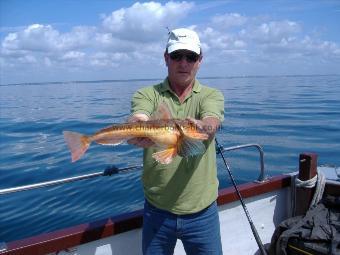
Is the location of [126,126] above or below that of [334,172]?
above

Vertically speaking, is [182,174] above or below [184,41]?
below

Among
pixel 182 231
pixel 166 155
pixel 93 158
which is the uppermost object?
pixel 166 155

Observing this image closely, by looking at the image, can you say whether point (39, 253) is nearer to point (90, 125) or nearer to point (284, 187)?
point (284, 187)

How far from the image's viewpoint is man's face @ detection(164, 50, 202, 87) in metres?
3.22

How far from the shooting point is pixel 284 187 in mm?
5156

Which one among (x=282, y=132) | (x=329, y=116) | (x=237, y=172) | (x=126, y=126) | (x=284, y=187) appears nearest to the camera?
(x=126, y=126)

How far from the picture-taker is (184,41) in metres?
3.22

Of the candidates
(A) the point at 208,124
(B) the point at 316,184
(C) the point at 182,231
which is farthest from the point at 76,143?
(B) the point at 316,184

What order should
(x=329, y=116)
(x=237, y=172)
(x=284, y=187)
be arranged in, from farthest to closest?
1. (x=329, y=116)
2. (x=237, y=172)
3. (x=284, y=187)

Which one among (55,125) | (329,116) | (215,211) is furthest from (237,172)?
(329,116)

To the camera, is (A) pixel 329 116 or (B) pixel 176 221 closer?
(B) pixel 176 221

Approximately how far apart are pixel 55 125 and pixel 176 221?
56.9ft

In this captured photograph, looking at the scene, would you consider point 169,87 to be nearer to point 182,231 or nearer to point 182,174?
point 182,174

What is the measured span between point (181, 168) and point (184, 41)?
41.9 inches
